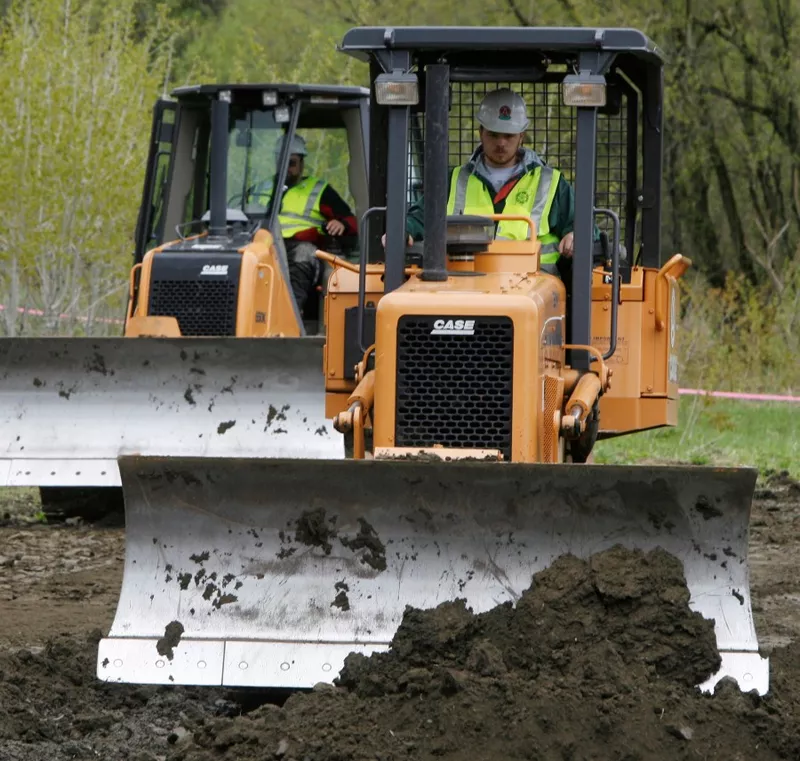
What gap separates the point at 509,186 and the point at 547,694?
275 centimetres

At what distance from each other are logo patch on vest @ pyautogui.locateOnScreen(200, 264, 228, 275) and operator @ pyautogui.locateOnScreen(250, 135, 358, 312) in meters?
0.76

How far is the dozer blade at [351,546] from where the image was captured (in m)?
4.89

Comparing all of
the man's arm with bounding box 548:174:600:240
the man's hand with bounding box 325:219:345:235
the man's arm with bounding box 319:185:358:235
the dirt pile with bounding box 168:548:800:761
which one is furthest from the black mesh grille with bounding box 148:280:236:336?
the dirt pile with bounding box 168:548:800:761

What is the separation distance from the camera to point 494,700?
14.8 ft

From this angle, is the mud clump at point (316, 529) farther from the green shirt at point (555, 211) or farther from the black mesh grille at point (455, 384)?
the green shirt at point (555, 211)

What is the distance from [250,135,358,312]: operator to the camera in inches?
426

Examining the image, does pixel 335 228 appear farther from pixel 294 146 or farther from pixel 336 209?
pixel 294 146

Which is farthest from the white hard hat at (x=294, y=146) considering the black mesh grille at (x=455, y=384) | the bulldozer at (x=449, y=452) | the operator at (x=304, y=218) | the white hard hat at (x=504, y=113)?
the black mesh grille at (x=455, y=384)

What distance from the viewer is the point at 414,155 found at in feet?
22.0

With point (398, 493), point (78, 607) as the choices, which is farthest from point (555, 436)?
point (78, 607)

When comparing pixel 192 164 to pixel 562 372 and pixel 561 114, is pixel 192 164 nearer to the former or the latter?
pixel 561 114

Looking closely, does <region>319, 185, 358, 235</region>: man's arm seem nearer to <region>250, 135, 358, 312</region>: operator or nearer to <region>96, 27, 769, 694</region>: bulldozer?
<region>250, 135, 358, 312</region>: operator

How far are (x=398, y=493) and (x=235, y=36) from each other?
22.8 meters

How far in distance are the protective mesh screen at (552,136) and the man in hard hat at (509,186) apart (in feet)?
0.61
